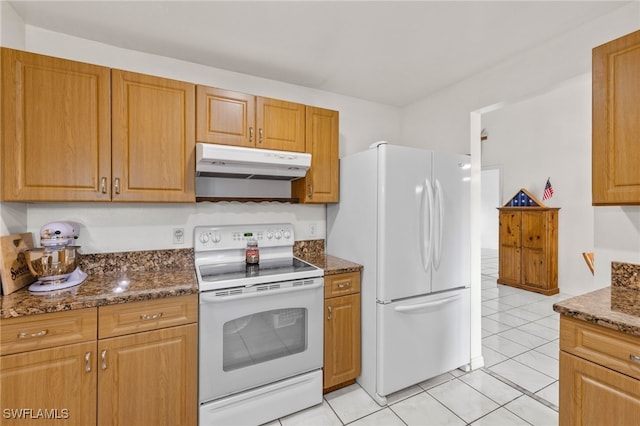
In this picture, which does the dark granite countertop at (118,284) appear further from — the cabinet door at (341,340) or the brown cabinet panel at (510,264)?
the brown cabinet panel at (510,264)

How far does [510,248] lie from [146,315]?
5332 millimetres

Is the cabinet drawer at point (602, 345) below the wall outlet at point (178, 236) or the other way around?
below

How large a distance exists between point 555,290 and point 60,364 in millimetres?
5715

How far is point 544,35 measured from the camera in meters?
2.01

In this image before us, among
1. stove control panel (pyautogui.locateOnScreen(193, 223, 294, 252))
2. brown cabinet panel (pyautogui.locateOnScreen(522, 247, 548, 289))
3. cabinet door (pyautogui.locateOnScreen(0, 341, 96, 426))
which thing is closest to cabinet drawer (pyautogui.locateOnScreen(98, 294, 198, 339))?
cabinet door (pyautogui.locateOnScreen(0, 341, 96, 426))

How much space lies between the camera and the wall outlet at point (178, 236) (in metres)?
2.26

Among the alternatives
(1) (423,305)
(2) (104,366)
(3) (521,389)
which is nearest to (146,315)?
(2) (104,366)

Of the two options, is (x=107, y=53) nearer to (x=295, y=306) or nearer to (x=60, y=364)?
(x=60, y=364)

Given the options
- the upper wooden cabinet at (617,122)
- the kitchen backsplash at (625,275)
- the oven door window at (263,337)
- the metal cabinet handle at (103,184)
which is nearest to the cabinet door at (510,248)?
the kitchen backsplash at (625,275)

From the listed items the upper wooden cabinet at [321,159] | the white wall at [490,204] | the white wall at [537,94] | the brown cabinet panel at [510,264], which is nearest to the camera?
the white wall at [537,94]

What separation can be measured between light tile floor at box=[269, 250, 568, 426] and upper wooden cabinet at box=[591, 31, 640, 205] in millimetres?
1464

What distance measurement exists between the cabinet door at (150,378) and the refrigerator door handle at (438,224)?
1.71 m

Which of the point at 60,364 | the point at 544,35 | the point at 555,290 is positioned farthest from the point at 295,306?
the point at 555,290

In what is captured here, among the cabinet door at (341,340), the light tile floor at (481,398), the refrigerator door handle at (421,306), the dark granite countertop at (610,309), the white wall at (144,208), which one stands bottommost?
the light tile floor at (481,398)
